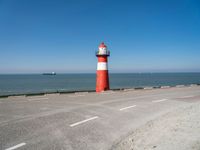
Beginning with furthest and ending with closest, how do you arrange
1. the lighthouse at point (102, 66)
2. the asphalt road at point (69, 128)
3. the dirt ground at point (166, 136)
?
1. the lighthouse at point (102, 66)
2. the asphalt road at point (69, 128)
3. the dirt ground at point (166, 136)

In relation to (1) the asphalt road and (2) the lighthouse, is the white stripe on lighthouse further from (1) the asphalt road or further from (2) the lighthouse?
(1) the asphalt road

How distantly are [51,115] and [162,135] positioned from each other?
4.91 metres

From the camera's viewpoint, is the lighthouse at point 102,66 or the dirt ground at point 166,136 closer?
the dirt ground at point 166,136

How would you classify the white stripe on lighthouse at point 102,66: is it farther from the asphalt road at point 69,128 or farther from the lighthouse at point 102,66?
the asphalt road at point 69,128

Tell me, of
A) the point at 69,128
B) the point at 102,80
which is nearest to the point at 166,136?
the point at 69,128

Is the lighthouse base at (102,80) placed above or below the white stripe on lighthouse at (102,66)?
below

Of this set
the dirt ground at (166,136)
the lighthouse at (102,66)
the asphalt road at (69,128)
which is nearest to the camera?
the dirt ground at (166,136)

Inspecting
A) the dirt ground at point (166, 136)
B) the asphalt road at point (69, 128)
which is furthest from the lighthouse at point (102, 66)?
the dirt ground at point (166, 136)

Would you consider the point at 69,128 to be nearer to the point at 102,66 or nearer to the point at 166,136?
the point at 166,136

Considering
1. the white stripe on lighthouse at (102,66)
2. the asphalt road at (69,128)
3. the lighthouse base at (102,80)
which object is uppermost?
the white stripe on lighthouse at (102,66)

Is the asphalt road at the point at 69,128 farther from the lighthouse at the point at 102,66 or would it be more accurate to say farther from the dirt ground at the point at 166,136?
the lighthouse at the point at 102,66

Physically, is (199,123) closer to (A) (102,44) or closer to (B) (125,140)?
(B) (125,140)

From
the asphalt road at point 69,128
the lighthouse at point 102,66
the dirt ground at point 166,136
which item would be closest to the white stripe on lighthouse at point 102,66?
the lighthouse at point 102,66

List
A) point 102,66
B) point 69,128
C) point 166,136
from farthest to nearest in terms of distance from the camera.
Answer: point 102,66 < point 69,128 < point 166,136
